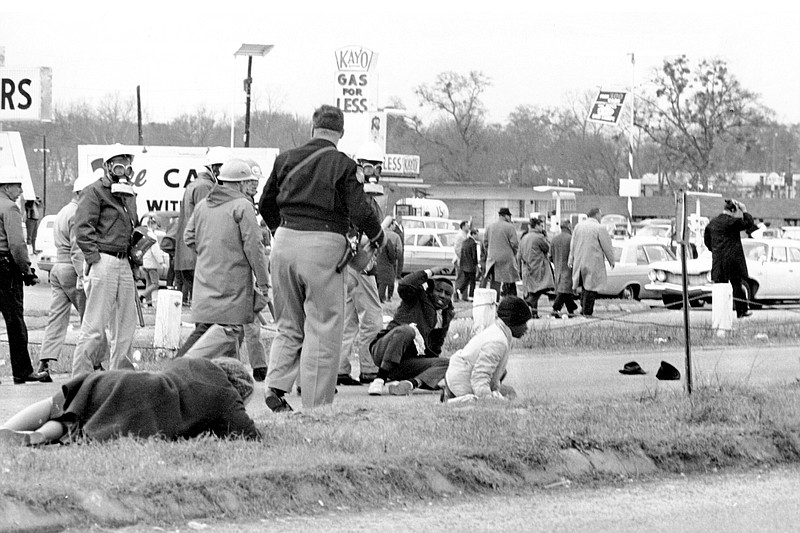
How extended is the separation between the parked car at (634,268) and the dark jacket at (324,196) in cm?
2123

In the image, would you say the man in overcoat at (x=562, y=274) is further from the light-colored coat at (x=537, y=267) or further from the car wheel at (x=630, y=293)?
the car wheel at (x=630, y=293)

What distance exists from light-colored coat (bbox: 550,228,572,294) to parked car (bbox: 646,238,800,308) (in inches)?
141

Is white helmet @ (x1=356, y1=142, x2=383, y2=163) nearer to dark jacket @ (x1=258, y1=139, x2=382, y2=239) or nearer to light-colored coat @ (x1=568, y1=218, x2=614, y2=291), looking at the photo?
dark jacket @ (x1=258, y1=139, x2=382, y2=239)

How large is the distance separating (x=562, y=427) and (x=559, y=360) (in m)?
6.42


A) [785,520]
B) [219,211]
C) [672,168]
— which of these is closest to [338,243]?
[219,211]

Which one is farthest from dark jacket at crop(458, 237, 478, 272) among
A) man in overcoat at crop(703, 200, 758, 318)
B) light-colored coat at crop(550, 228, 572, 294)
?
man in overcoat at crop(703, 200, 758, 318)

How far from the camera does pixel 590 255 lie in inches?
865

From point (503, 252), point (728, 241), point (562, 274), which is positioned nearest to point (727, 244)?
point (728, 241)

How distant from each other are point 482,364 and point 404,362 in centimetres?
160

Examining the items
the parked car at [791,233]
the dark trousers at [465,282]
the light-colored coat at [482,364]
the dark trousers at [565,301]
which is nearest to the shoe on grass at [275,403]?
the light-colored coat at [482,364]

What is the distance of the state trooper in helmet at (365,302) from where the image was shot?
36.9 ft

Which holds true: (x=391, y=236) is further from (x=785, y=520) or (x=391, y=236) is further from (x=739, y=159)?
(x=739, y=159)

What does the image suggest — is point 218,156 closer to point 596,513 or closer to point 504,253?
point 596,513

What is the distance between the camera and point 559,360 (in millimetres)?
14445
